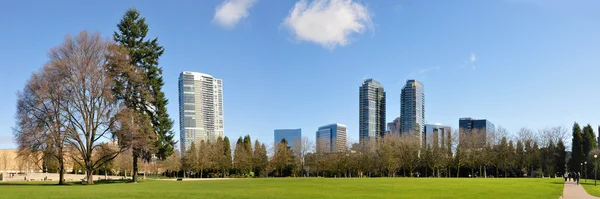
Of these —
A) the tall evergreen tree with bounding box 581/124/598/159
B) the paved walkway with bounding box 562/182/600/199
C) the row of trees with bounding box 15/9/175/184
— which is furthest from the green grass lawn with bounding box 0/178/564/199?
the tall evergreen tree with bounding box 581/124/598/159

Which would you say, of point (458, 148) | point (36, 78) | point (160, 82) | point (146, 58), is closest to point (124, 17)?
point (146, 58)

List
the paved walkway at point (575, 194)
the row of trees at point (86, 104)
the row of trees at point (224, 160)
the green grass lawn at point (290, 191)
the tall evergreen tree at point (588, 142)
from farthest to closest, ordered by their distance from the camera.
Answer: the row of trees at point (224, 160) < the tall evergreen tree at point (588, 142) < the row of trees at point (86, 104) < the paved walkway at point (575, 194) < the green grass lawn at point (290, 191)

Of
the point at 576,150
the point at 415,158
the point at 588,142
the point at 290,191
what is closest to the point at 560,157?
the point at 576,150

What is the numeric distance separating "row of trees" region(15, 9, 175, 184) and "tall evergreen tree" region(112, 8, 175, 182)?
0.56ft

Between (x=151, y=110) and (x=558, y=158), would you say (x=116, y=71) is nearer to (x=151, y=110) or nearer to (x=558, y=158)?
(x=151, y=110)

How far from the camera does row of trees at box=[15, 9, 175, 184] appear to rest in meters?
38.7

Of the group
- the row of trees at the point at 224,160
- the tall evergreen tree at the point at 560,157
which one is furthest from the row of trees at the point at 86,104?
the tall evergreen tree at the point at 560,157

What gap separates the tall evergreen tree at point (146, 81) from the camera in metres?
46.0

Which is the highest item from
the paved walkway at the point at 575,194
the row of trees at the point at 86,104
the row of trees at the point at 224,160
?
the row of trees at the point at 86,104

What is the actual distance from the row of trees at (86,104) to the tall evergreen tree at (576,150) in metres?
73.6

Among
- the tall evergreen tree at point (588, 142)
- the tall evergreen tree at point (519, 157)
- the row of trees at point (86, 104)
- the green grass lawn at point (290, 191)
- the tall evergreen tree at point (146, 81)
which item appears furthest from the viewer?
the tall evergreen tree at point (588, 142)

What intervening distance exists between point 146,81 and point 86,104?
724 centimetres

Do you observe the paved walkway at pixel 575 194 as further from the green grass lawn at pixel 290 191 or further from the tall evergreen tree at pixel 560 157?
the tall evergreen tree at pixel 560 157

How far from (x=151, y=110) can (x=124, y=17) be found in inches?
437
